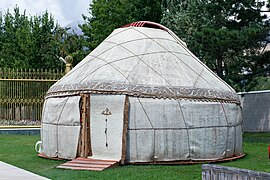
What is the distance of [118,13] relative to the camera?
1041 inches

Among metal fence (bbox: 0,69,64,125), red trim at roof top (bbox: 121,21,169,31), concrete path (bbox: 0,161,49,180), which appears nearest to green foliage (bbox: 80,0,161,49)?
metal fence (bbox: 0,69,64,125)

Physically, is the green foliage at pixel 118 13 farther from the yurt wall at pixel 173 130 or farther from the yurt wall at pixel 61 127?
the yurt wall at pixel 173 130

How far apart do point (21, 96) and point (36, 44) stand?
31.8 ft

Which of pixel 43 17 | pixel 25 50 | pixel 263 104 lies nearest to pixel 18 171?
pixel 263 104

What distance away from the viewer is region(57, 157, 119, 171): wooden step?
9.13m

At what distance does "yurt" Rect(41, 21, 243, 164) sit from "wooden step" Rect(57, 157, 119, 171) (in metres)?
0.23

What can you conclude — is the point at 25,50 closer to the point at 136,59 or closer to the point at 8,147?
the point at 8,147

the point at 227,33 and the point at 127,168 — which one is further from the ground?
the point at 227,33

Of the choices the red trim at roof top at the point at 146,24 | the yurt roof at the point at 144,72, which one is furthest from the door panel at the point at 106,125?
the red trim at roof top at the point at 146,24

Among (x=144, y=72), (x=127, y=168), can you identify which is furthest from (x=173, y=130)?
(x=144, y=72)

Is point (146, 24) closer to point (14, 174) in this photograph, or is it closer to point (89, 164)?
point (89, 164)

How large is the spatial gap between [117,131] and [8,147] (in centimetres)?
461

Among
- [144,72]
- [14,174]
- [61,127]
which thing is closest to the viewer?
[14,174]

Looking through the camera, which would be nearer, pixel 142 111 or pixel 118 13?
pixel 142 111
